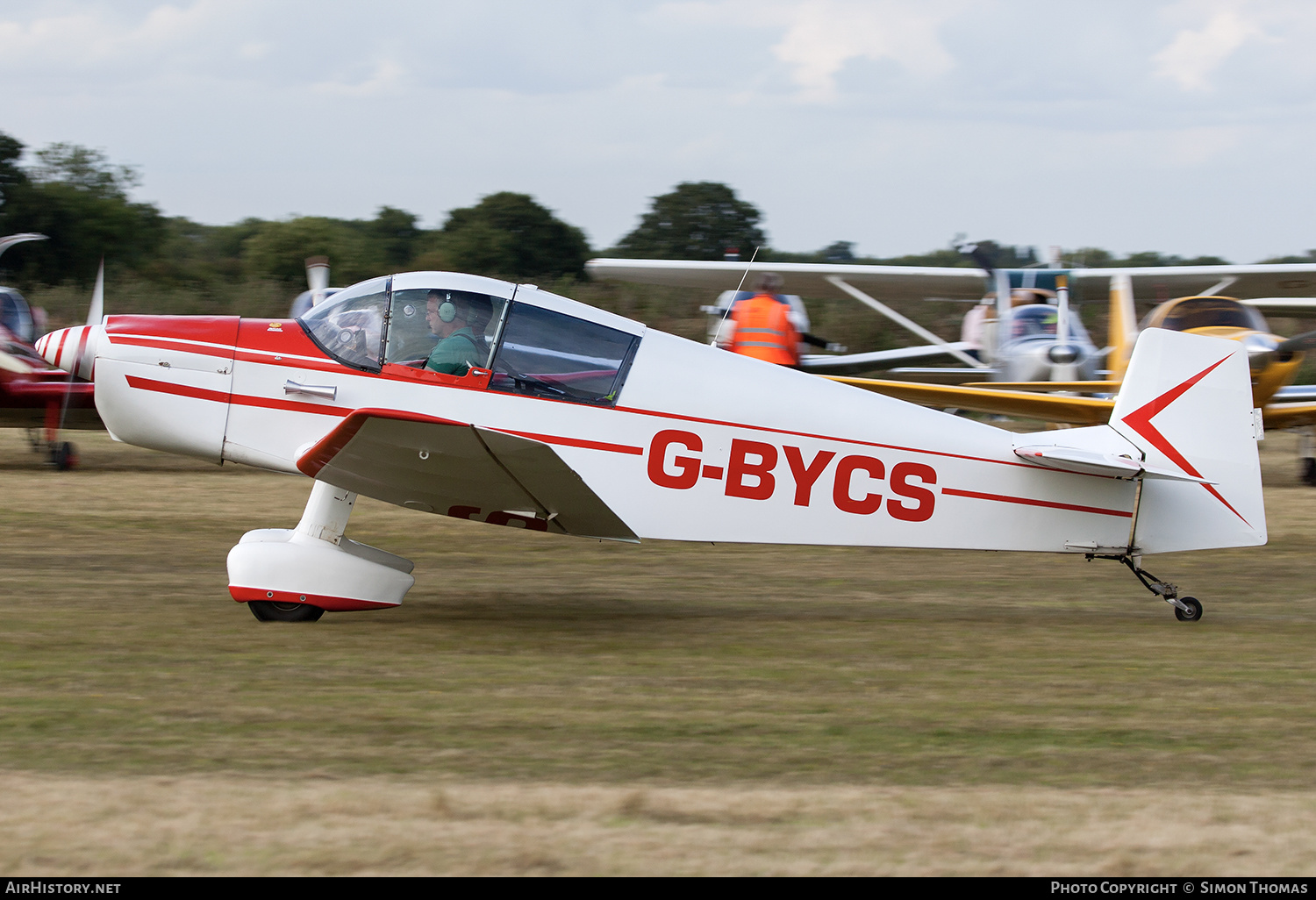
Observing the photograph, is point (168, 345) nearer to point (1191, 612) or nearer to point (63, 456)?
point (1191, 612)

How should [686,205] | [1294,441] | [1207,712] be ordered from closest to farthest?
[1207,712], [1294,441], [686,205]

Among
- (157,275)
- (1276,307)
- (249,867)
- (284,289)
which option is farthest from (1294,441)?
(157,275)

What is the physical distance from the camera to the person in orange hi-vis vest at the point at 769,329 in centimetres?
993

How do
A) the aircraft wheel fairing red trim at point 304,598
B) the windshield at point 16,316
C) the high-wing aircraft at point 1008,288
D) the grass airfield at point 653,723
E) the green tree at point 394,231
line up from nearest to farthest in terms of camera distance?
1. the grass airfield at point 653,723
2. the aircraft wheel fairing red trim at point 304,598
3. the windshield at point 16,316
4. the high-wing aircraft at point 1008,288
5. the green tree at point 394,231

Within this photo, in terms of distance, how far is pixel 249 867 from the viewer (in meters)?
3.06

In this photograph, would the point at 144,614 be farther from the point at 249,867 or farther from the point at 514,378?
the point at 249,867

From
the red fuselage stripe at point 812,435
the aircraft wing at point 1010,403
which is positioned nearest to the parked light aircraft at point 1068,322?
the aircraft wing at point 1010,403

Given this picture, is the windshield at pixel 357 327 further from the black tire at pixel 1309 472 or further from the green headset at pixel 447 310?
the black tire at pixel 1309 472

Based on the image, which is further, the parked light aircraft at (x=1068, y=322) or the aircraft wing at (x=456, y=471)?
the parked light aircraft at (x=1068, y=322)

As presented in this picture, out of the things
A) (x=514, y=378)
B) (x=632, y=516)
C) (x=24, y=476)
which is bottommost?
(x=24, y=476)

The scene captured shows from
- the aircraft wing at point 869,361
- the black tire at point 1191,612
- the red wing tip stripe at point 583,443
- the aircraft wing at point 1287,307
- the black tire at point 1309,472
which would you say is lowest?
the black tire at point 1191,612

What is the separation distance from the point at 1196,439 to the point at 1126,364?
6.52 m

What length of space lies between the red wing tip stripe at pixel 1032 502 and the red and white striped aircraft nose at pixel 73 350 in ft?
15.1

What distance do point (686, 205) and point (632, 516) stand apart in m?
39.7
